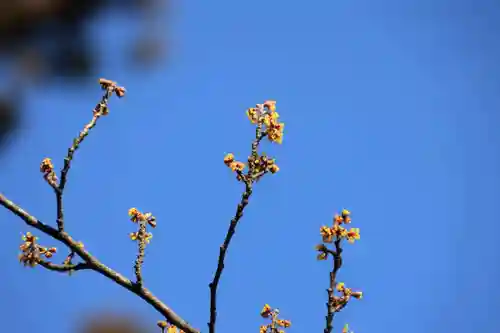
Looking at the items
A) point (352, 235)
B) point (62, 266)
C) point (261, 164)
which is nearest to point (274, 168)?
point (261, 164)

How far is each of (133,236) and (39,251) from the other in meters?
0.35

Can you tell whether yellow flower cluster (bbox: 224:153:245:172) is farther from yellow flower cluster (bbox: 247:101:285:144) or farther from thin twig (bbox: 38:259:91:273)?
thin twig (bbox: 38:259:91:273)

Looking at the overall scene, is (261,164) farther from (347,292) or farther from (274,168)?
(347,292)

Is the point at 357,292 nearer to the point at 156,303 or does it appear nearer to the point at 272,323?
the point at 272,323

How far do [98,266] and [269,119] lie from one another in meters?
0.86

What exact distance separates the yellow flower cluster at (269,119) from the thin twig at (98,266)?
769 millimetres

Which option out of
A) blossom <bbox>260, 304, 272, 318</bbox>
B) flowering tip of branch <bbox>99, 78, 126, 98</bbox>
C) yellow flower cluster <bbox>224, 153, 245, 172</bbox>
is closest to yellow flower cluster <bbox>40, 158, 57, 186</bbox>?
flowering tip of branch <bbox>99, 78, 126, 98</bbox>

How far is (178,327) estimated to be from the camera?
2135 mm

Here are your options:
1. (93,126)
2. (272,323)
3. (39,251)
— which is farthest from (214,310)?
(93,126)

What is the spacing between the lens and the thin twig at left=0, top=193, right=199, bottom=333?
1.98 m

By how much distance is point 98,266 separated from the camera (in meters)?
2.06

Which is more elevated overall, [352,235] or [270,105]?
[270,105]

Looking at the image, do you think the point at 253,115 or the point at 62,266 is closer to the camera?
the point at 62,266

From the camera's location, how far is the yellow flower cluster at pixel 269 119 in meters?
2.25
